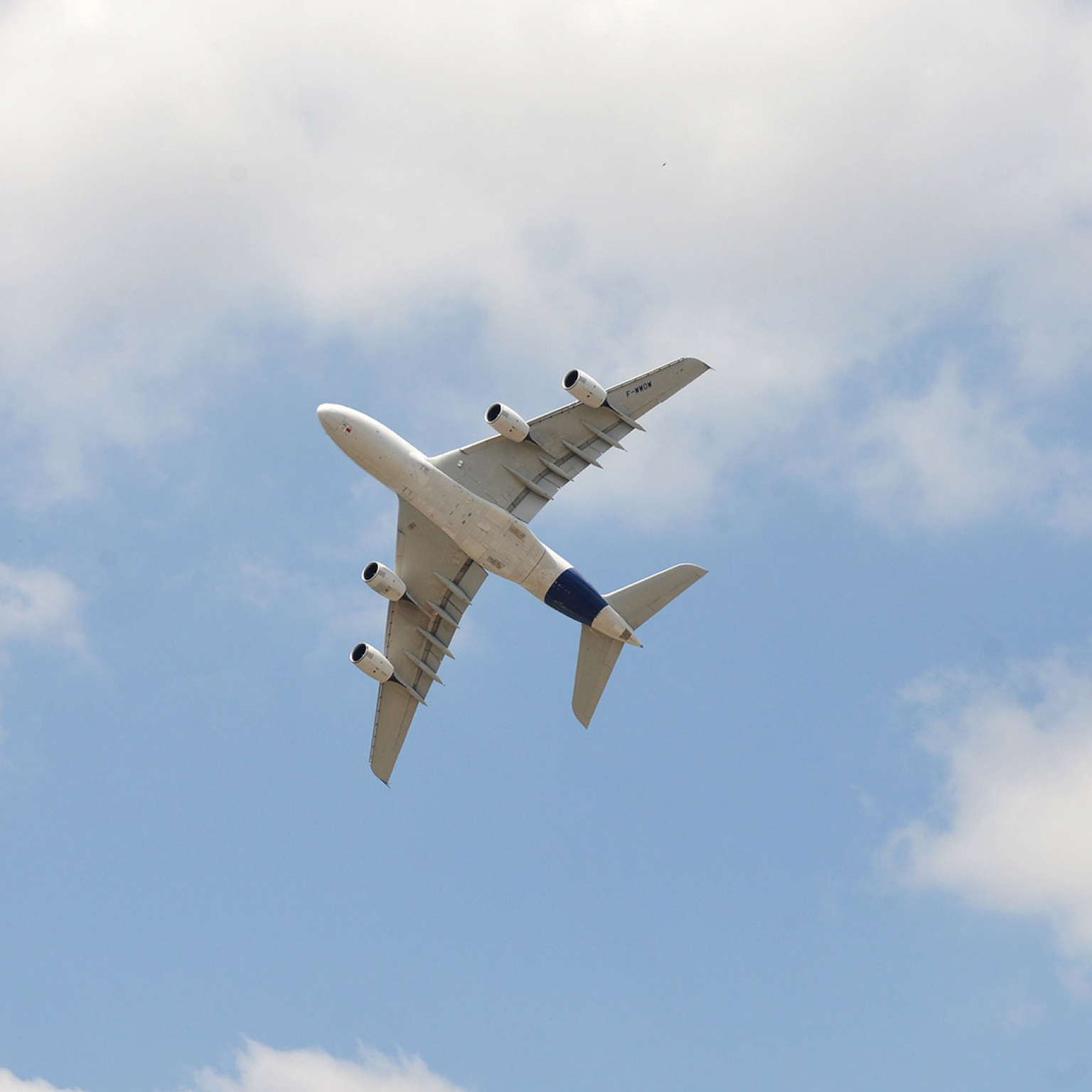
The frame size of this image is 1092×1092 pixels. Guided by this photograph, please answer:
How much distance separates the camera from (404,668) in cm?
6856

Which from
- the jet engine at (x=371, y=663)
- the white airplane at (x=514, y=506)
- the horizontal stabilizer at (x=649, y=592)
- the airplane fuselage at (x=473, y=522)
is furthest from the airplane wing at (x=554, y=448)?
the jet engine at (x=371, y=663)

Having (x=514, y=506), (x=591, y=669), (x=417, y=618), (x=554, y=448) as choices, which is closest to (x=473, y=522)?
(x=514, y=506)

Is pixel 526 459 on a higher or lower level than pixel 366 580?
higher

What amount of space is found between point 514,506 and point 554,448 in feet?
11.5

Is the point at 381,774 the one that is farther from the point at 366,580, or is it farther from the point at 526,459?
the point at 526,459

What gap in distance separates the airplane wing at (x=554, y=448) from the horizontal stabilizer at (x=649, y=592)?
6005mm

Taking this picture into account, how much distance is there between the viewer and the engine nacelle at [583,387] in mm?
60250

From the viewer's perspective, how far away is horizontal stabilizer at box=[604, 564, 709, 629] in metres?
62.6

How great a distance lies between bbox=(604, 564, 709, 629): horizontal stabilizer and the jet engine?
1246 centimetres

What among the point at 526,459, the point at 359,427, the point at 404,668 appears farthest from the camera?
A: the point at 404,668

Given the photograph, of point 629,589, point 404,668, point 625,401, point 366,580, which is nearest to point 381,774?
point 404,668

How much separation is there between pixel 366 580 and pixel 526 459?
996 centimetres

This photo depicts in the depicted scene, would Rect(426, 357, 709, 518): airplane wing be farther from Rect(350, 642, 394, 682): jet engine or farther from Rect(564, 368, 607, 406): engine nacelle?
Rect(350, 642, 394, 682): jet engine

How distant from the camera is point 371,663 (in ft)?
216
